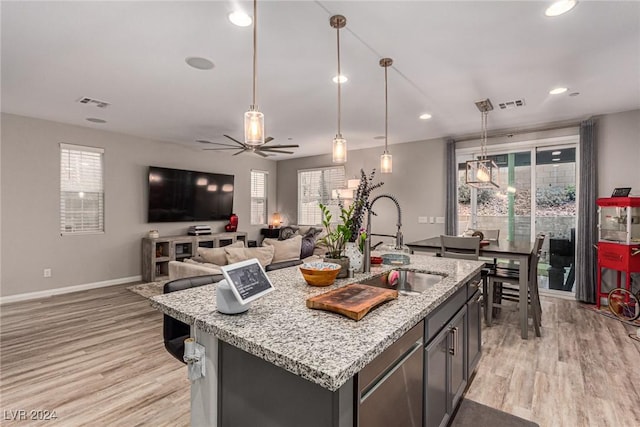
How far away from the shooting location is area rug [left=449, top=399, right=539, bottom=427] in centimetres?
203

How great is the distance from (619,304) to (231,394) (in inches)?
192

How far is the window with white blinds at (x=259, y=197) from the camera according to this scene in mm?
8133

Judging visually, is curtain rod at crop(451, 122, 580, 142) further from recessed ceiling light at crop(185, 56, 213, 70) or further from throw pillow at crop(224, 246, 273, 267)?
recessed ceiling light at crop(185, 56, 213, 70)

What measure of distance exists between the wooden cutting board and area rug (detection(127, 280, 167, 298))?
4.25 metres

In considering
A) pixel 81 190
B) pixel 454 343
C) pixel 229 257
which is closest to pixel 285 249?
pixel 229 257

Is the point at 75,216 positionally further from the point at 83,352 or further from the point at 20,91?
the point at 83,352

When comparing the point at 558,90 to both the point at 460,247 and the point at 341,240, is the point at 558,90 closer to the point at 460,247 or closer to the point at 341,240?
the point at 460,247

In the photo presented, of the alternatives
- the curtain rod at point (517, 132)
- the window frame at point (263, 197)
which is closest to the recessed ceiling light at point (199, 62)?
the curtain rod at point (517, 132)

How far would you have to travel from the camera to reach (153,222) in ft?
20.0

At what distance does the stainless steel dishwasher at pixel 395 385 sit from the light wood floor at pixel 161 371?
1275mm

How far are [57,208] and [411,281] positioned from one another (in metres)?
5.56

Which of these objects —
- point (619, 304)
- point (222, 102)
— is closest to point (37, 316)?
point (222, 102)

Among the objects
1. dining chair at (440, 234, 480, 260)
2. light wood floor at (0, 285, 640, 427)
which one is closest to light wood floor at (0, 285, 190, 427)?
light wood floor at (0, 285, 640, 427)

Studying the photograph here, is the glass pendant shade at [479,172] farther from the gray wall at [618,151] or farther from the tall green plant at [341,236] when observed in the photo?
the tall green plant at [341,236]
